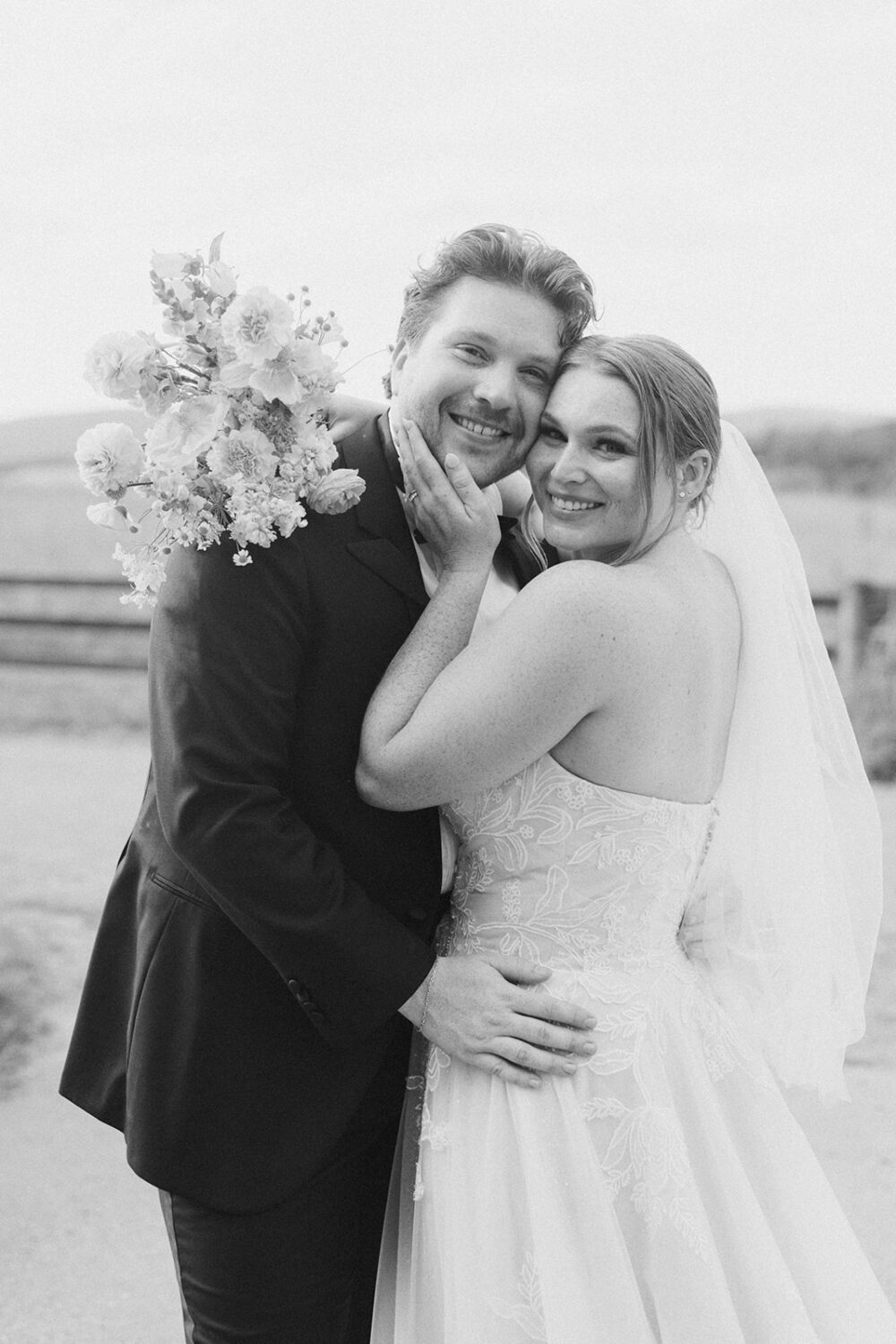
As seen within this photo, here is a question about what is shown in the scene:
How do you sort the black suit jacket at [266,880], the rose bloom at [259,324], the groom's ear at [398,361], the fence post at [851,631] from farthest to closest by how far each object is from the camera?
the fence post at [851,631] < the groom's ear at [398,361] < the black suit jacket at [266,880] < the rose bloom at [259,324]

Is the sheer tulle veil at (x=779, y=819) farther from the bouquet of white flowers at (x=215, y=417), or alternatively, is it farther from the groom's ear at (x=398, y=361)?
the bouquet of white flowers at (x=215, y=417)

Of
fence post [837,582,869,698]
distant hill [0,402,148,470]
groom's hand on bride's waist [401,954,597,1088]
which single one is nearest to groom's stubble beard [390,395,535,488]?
groom's hand on bride's waist [401,954,597,1088]

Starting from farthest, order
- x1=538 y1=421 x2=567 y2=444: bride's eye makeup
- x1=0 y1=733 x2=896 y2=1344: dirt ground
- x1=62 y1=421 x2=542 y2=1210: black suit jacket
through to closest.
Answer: x1=0 y1=733 x2=896 y2=1344: dirt ground
x1=538 y1=421 x2=567 y2=444: bride's eye makeup
x1=62 y1=421 x2=542 y2=1210: black suit jacket

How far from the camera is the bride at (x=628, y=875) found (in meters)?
1.64

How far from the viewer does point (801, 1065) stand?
207 cm

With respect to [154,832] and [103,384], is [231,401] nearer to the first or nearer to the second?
[103,384]

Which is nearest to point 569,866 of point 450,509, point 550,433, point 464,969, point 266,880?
point 464,969

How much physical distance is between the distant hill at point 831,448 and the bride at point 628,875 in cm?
679

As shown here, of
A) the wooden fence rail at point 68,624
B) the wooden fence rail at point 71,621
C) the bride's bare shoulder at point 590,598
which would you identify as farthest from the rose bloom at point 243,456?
the wooden fence rail at point 71,621

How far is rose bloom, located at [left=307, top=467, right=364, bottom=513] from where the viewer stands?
1660 millimetres

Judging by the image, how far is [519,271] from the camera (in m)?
1.95

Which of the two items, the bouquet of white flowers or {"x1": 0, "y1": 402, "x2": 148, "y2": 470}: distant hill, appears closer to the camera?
the bouquet of white flowers

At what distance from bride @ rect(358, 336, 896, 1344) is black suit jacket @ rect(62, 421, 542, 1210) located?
0.28 ft

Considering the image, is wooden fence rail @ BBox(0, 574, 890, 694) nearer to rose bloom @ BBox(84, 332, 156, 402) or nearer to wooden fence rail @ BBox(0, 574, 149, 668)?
wooden fence rail @ BBox(0, 574, 149, 668)
